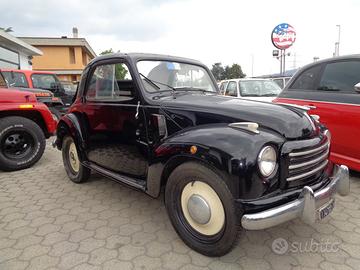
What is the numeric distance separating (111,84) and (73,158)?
1717mm

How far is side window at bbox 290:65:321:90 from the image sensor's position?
470cm

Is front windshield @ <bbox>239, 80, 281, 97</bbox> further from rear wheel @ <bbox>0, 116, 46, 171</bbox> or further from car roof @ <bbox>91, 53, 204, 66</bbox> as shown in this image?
rear wheel @ <bbox>0, 116, 46, 171</bbox>

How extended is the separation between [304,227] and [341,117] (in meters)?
1.73

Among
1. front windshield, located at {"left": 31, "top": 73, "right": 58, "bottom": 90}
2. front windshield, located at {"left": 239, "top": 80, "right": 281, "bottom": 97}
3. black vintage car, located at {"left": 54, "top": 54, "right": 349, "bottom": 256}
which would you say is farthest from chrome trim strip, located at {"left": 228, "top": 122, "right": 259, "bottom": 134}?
front windshield, located at {"left": 31, "top": 73, "right": 58, "bottom": 90}

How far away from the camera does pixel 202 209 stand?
2.69 metres

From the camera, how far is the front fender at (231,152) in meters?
2.36

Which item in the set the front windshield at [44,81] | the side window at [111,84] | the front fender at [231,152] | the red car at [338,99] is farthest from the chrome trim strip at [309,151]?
the front windshield at [44,81]

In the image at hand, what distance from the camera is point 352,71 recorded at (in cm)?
425

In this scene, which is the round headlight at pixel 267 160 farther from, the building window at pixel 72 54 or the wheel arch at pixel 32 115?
the building window at pixel 72 54

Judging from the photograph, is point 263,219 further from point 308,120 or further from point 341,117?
point 341,117

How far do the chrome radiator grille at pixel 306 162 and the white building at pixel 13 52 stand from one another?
14.4 m

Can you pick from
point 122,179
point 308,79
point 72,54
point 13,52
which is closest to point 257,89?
point 308,79

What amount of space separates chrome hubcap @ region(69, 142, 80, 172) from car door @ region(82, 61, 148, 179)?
1.98 ft

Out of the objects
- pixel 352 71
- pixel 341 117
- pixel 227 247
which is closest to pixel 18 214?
pixel 227 247
